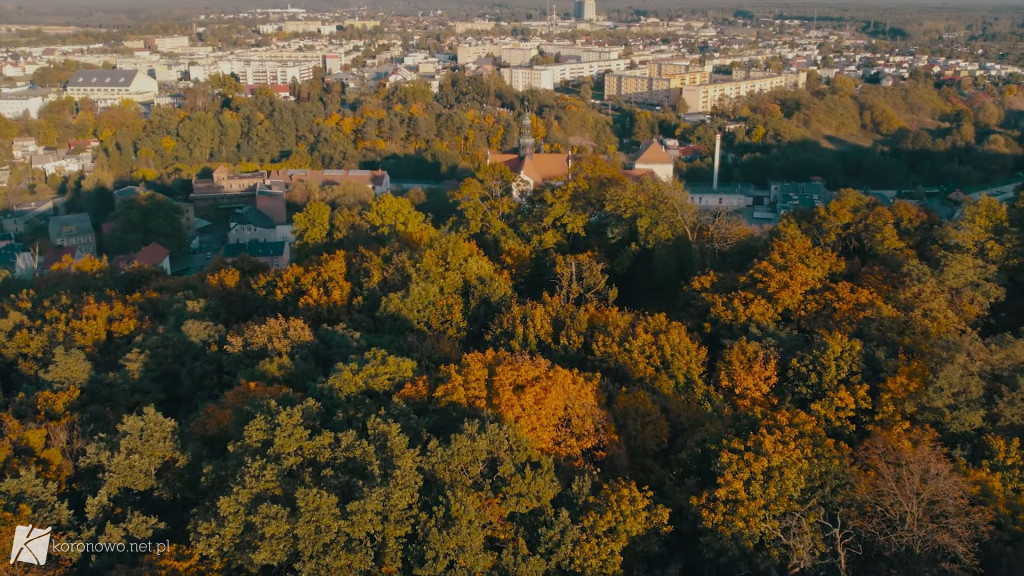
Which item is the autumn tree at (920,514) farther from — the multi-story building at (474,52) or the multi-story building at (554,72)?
the multi-story building at (474,52)

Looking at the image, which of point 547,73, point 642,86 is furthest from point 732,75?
point 547,73

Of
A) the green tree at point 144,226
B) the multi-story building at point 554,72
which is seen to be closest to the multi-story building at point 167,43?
the multi-story building at point 554,72

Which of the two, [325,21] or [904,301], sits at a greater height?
[325,21]

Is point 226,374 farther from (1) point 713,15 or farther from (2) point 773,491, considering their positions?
(1) point 713,15

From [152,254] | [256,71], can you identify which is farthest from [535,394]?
[256,71]

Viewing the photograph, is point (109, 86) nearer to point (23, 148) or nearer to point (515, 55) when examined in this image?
point (23, 148)

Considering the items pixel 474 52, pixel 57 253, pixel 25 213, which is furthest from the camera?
pixel 474 52
